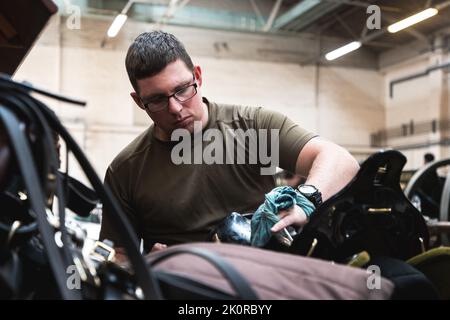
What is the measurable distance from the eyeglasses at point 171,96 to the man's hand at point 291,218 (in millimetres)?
616

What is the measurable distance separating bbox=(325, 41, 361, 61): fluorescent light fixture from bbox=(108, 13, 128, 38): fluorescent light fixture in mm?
3916

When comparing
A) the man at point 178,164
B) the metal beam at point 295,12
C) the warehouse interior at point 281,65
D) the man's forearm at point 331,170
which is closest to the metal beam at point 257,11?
the warehouse interior at point 281,65

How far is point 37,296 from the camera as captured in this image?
746 mm

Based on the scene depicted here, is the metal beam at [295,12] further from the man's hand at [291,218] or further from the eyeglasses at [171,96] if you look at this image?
the man's hand at [291,218]

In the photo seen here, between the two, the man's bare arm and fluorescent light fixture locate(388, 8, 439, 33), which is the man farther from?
fluorescent light fixture locate(388, 8, 439, 33)

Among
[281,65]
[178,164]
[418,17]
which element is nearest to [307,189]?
[178,164]

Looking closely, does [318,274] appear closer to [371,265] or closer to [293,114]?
[371,265]

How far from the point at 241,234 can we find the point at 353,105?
11147 mm

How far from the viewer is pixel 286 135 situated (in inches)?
63.8

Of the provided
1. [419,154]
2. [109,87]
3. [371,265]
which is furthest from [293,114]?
[371,265]

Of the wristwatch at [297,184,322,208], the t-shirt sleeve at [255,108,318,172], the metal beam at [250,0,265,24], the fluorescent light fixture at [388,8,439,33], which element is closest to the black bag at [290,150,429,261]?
the wristwatch at [297,184,322,208]

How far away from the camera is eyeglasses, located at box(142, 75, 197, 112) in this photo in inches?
60.5

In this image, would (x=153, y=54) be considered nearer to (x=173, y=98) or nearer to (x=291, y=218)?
(x=173, y=98)

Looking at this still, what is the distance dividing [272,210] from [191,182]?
59 centimetres
